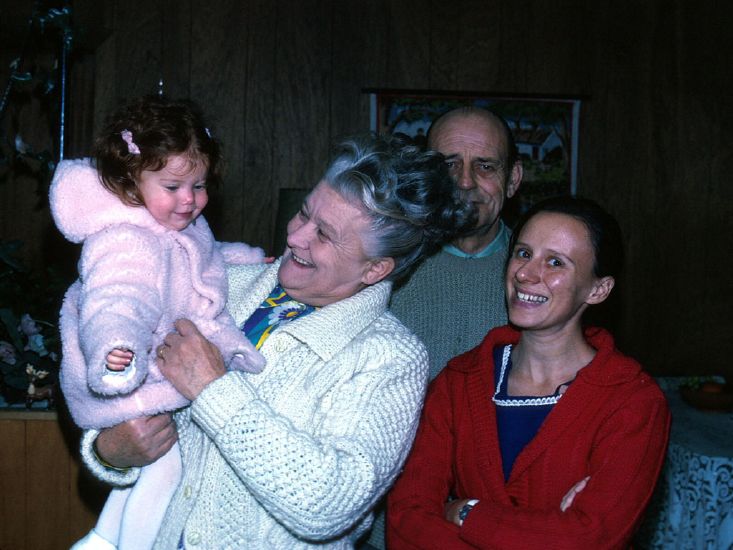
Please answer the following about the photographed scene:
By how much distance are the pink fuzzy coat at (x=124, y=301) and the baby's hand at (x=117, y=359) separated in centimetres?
2

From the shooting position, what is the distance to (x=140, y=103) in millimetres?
1614

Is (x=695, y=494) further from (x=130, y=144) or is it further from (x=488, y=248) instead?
(x=130, y=144)

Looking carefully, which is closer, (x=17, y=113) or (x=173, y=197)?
(x=173, y=197)

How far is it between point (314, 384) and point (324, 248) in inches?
12.4

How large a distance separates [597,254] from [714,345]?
2814 millimetres

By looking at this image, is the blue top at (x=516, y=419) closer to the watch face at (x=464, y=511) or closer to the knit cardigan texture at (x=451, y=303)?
the watch face at (x=464, y=511)

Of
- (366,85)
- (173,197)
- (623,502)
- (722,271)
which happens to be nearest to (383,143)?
(173,197)

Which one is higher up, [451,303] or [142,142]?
[142,142]

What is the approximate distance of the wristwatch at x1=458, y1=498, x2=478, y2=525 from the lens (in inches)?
61.8

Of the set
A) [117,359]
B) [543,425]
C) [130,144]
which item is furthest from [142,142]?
[543,425]

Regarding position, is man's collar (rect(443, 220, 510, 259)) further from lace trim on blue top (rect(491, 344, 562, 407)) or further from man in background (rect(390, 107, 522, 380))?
lace trim on blue top (rect(491, 344, 562, 407))

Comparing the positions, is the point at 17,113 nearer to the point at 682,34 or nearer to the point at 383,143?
the point at 383,143

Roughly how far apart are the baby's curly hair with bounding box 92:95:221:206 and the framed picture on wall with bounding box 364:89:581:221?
213cm

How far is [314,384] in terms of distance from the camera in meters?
1.47
